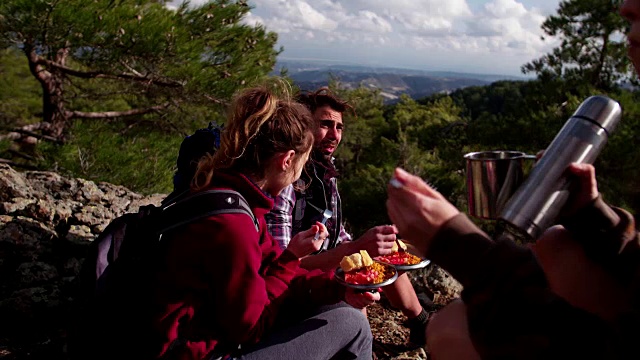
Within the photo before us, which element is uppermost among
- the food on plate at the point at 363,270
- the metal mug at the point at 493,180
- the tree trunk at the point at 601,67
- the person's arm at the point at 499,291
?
the tree trunk at the point at 601,67

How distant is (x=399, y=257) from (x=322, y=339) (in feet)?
2.87

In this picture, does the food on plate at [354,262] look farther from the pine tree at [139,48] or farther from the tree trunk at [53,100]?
the tree trunk at [53,100]

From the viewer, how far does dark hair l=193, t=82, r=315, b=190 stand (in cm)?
195

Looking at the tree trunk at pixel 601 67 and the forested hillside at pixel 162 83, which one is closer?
the forested hillside at pixel 162 83

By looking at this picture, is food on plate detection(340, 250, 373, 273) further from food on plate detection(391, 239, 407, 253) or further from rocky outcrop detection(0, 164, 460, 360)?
rocky outcrop detection(0, 164, 460, 360)

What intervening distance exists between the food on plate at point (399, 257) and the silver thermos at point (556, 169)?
4.36 ft

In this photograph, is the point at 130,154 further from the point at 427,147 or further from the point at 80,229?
the point at 427,147

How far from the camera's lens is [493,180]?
1.34 metres

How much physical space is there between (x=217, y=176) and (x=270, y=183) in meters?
0.28

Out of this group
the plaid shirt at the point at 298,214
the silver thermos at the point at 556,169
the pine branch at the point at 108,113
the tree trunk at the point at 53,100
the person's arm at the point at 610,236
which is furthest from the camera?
the pine branch at the point at 108,113

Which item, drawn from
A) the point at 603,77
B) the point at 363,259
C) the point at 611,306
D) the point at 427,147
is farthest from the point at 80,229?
the point at 427,147

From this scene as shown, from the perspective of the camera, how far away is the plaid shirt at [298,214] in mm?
2646

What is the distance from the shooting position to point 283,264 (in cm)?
212

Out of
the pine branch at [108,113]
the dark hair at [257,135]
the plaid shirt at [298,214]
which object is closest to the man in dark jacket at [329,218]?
the plaid shirt at [298,214]
